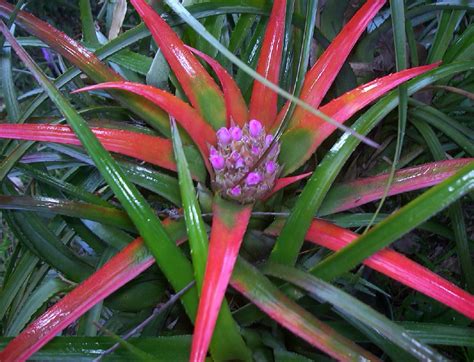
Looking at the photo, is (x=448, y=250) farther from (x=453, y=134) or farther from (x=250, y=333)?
(x=250, y=333)

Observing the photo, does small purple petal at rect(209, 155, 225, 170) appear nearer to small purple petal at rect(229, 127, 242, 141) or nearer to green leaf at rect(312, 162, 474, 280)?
small purple petal at rect(229, 127, 242, 141)

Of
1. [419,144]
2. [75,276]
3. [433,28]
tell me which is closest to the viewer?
[75,276]

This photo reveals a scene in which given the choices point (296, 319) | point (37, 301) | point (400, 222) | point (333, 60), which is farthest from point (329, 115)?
point (37, 301)

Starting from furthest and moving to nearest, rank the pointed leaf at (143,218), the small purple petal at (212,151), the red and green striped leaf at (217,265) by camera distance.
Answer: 1. the small purple petal at (212,151)
2. the pointed leaf at (143,218)
3. the red and green striped leaf at (217,265)

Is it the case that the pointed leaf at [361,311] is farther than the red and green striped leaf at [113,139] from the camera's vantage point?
No

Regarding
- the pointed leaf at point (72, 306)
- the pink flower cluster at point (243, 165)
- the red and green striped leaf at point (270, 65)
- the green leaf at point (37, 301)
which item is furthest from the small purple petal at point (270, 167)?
the green leaf at point (37, 301)

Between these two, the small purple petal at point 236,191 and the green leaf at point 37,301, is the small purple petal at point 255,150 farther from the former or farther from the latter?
the green leaf at point 37,301

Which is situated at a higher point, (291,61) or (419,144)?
(291,61)

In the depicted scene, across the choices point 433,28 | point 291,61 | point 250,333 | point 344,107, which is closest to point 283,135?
point 344,107
